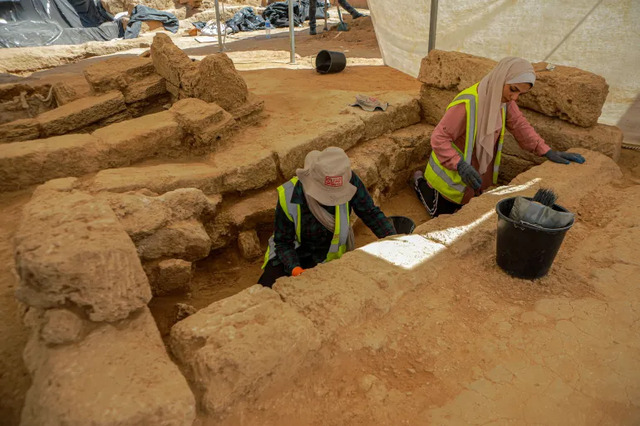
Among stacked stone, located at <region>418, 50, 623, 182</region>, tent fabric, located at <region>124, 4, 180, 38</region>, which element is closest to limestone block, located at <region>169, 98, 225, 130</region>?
stacked stone, located at <region>418, 50, 623, 182</region>

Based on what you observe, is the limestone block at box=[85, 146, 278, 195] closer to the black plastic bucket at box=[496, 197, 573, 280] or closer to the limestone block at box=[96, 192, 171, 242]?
the limestone block at box=[96, 192, 171, 242]

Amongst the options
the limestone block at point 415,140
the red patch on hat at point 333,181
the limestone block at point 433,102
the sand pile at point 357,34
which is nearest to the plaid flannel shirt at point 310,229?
the red patch on hat at point 333,181

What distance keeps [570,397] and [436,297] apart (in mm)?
765

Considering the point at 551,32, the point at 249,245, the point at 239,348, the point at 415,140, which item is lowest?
the point at 249,245

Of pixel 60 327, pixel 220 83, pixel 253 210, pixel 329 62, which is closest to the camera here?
pixel 60 327

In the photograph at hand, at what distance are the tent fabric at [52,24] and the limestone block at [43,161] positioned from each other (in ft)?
32.0

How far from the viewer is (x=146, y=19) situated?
43.5 ft

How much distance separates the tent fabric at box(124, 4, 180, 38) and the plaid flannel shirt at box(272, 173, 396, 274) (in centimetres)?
1224

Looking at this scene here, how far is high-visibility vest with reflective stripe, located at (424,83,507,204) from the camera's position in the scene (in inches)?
150

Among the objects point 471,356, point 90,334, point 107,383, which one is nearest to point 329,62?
point 471,356

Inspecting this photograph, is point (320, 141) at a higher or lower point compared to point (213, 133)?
lower

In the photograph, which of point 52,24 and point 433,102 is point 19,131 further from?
point 52,24

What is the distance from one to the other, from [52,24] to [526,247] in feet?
46.7

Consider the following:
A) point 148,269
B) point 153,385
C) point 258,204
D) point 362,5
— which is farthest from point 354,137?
point 362,5
